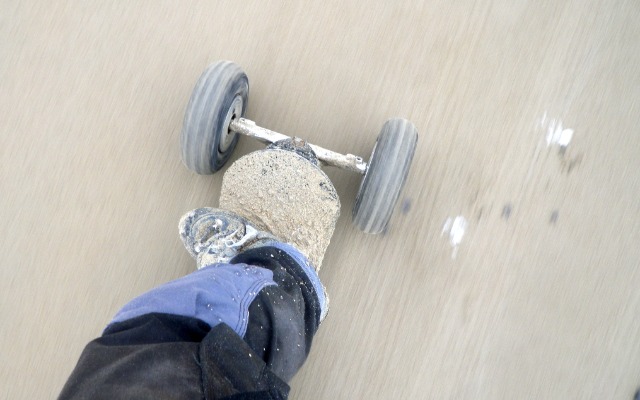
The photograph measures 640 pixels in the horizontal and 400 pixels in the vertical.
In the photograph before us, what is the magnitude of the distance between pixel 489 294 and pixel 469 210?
16cm

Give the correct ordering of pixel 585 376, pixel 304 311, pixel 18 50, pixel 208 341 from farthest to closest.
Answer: pixel 18 50
pixel 585 376
pixel 304 311
pixel 208 341

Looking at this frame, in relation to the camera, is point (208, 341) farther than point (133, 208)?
No

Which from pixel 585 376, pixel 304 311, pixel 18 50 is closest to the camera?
pixel 304 311

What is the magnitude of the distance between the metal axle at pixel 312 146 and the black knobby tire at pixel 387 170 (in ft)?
0.12

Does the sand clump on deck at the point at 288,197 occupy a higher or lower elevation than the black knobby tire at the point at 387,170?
lower

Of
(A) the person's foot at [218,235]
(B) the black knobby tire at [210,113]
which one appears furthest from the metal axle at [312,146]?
(A) the person's foot at [218,235]

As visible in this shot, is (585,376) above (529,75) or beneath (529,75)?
beneath

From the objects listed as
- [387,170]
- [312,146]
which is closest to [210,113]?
[312,146]

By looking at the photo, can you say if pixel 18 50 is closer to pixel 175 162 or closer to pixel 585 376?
pixel 175 162

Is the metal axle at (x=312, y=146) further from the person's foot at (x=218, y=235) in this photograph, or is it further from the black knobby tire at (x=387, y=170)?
the person's foot at (x=218, y=235)

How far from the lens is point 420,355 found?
88 centimetres

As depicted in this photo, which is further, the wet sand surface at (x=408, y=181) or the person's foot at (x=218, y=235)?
the wet sand surface at (x=408, y=181)

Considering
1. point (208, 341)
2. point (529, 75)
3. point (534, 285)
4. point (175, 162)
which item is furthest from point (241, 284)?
point (529, 75)

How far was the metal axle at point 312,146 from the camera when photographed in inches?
31.9
